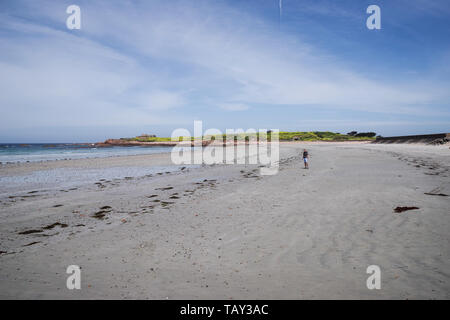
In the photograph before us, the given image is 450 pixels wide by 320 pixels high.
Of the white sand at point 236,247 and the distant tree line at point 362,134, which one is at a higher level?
the distant tree line at point 362,134

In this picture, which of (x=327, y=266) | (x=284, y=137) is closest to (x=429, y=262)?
(x=327, y=266)

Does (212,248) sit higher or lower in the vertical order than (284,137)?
lower

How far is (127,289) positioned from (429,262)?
521 centimetres

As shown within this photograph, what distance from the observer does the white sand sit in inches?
144

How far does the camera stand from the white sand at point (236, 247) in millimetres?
3654

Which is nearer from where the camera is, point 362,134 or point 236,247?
point 236,247

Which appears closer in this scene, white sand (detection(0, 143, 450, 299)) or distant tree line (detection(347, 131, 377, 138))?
white sand (detection(0, 143, 450, 299))

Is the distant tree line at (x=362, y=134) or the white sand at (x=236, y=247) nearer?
the white sand at (x=236, y=247)

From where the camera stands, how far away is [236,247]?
16.6 feet

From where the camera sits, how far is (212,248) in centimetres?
502

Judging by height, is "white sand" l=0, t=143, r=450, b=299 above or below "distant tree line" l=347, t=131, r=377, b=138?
below
